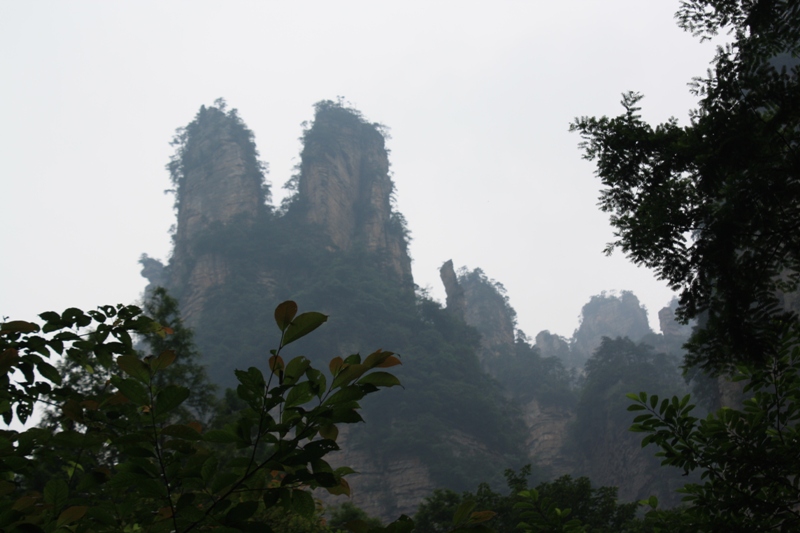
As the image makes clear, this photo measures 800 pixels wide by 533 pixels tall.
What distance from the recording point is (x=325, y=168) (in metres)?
46.4

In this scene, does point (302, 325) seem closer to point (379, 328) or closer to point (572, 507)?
point (572, 507)

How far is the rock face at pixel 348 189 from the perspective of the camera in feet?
149

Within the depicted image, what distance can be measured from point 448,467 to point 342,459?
5723 mm

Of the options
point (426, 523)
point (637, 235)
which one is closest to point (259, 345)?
point (426, 523)

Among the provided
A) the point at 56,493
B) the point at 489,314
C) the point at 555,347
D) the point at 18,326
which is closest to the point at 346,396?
the point at 56,493

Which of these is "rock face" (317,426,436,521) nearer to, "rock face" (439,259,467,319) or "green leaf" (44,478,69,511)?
"rock face" (439,259,467,319)

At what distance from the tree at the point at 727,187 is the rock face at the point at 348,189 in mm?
39923

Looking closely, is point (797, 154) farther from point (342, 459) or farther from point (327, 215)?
point (327, 215)

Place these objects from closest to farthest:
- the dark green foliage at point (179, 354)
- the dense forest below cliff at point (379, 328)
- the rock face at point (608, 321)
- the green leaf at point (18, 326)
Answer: the green leaf at point (18, 326) < the dark green foliage at point (179, 354) < the dense forest below cliff at point (379, 328) < the rock face at point (608, 321)

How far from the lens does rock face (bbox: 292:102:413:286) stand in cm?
4541

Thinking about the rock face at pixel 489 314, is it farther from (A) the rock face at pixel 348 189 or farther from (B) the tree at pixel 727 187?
(B) the tree at pixel 727 187

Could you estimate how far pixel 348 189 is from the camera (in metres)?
47.8

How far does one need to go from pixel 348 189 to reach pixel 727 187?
147 ft

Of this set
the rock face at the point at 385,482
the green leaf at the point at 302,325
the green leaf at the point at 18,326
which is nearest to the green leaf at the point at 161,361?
the green leaf at the point at 302,325
